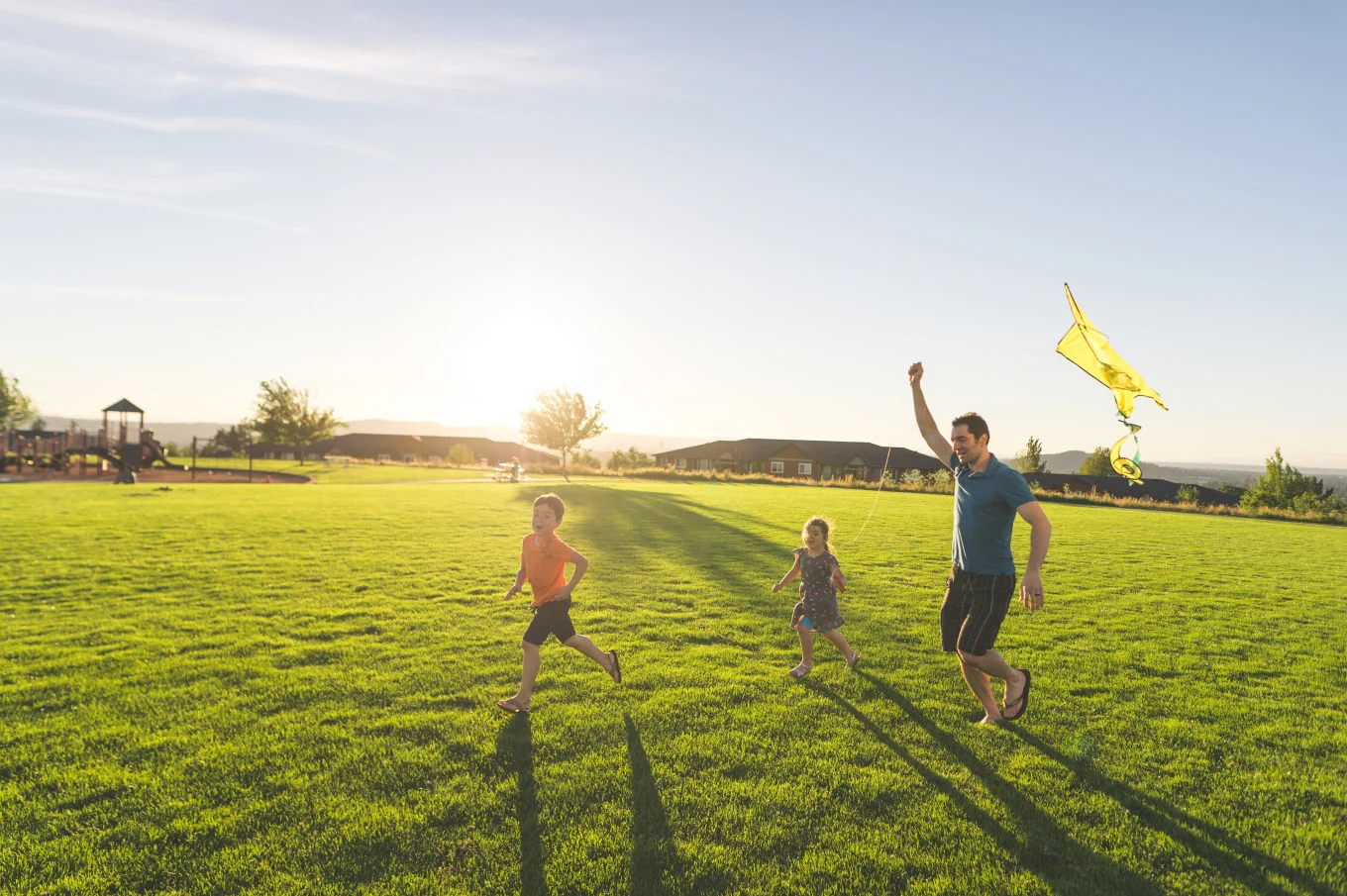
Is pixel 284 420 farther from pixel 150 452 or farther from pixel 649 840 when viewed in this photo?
pixel 649 840

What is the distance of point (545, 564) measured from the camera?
5488mm

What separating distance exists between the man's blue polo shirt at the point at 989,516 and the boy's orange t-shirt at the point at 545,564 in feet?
10.0

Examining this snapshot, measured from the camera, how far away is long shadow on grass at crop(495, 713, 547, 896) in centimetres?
335

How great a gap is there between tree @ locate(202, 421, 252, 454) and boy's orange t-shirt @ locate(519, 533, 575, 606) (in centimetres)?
9703

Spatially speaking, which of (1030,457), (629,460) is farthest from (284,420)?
(1030,457)

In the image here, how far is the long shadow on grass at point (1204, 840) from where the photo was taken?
344cm

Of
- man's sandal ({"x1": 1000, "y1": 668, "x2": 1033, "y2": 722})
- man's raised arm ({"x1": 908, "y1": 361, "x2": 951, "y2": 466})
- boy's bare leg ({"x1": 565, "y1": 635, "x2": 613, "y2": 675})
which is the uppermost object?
man's raised arm ({"x1": 908, "y1": 361, "x2": 951, "y2": 466})

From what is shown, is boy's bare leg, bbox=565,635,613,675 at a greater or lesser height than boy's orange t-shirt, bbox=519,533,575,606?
lesser

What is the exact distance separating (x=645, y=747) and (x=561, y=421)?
60.6m

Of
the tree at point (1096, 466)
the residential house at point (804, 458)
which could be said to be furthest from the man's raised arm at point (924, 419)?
the tree at point (1096, 466)

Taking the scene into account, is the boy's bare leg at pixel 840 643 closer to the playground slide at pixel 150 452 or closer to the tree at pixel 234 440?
the playground slide at pixel 150 452

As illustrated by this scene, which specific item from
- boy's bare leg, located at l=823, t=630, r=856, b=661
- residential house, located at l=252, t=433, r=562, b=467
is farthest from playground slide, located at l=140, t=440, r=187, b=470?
boy's bare leg, located at l=823, t=630, r=856, b=661

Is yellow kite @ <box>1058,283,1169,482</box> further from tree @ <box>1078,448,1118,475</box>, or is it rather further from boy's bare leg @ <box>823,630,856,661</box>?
tree @ <box>1078,448,1118,475</box>

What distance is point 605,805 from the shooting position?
4.00m
